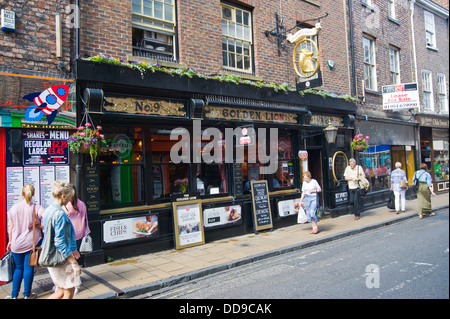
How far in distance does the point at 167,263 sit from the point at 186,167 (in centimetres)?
269

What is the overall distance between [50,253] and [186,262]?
301 centimetres

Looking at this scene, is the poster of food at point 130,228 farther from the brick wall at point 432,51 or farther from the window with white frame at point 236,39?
the brick wall at point 432,51

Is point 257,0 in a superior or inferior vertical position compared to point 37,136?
superior

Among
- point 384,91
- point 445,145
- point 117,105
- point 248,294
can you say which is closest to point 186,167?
point 117,105

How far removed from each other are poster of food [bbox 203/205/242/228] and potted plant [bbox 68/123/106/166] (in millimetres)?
3286

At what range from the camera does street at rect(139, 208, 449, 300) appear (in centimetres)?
461

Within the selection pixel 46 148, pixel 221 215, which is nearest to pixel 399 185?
pixel 221 215

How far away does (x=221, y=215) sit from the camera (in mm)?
8961

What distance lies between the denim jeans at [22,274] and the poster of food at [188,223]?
3.36 metres

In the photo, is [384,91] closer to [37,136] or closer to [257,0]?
[257,0]

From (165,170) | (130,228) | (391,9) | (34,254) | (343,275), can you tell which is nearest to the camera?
(34,254)

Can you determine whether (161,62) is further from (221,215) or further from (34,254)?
(34,254)

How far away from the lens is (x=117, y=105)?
23.9ft

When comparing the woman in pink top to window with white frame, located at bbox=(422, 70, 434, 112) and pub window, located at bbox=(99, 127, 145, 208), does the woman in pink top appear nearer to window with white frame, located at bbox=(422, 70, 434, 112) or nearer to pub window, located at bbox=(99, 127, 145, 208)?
pub window, located at bbox=(99, 127, 145, 208)
